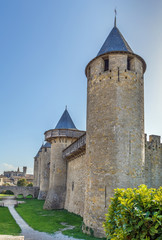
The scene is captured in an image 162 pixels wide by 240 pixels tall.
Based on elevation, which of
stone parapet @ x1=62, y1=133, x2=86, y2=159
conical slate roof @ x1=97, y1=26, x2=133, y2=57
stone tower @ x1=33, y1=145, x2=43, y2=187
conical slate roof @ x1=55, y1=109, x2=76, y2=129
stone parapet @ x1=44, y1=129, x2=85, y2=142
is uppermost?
conical slate roof @ x1=97, y1=26, x2=133, y2=57

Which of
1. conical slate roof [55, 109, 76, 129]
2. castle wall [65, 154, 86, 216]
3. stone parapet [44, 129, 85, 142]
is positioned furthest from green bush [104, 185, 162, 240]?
conical slate roof [55, 109, 76, 129]

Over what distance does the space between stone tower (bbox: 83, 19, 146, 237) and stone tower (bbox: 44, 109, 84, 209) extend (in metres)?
10.8

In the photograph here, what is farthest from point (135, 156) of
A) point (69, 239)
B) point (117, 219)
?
point (117, 219)

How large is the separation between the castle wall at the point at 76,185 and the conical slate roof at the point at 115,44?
7.74 metres

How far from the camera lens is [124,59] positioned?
12352 millimetres

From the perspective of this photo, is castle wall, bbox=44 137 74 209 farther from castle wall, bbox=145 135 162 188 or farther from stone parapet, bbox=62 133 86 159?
castle wall, bbox=145 135 162 188

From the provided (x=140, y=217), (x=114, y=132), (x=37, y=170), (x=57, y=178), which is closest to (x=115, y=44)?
(x=114, y=132)

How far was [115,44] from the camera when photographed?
42.7 feet

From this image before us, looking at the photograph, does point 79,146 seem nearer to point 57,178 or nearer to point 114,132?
point 114,132

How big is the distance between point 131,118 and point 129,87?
164cm

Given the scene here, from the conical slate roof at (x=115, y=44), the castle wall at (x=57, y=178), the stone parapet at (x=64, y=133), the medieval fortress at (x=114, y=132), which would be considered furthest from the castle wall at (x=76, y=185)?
the conical slate roof at (x=115, y=44)

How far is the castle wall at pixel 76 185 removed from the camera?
1689cm

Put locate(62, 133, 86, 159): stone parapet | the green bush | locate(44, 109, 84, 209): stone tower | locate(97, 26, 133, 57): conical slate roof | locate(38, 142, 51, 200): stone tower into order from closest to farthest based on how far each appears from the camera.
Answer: the green bush < locate(97, 26, 133, 57): conical slate roof < locate(62, 133, 86, 159): stone parapet < locate(44, 109, 84, 209): stone tower < locate(38, 142, 51, 200): stone tower

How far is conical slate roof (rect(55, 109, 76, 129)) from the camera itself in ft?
79.3
